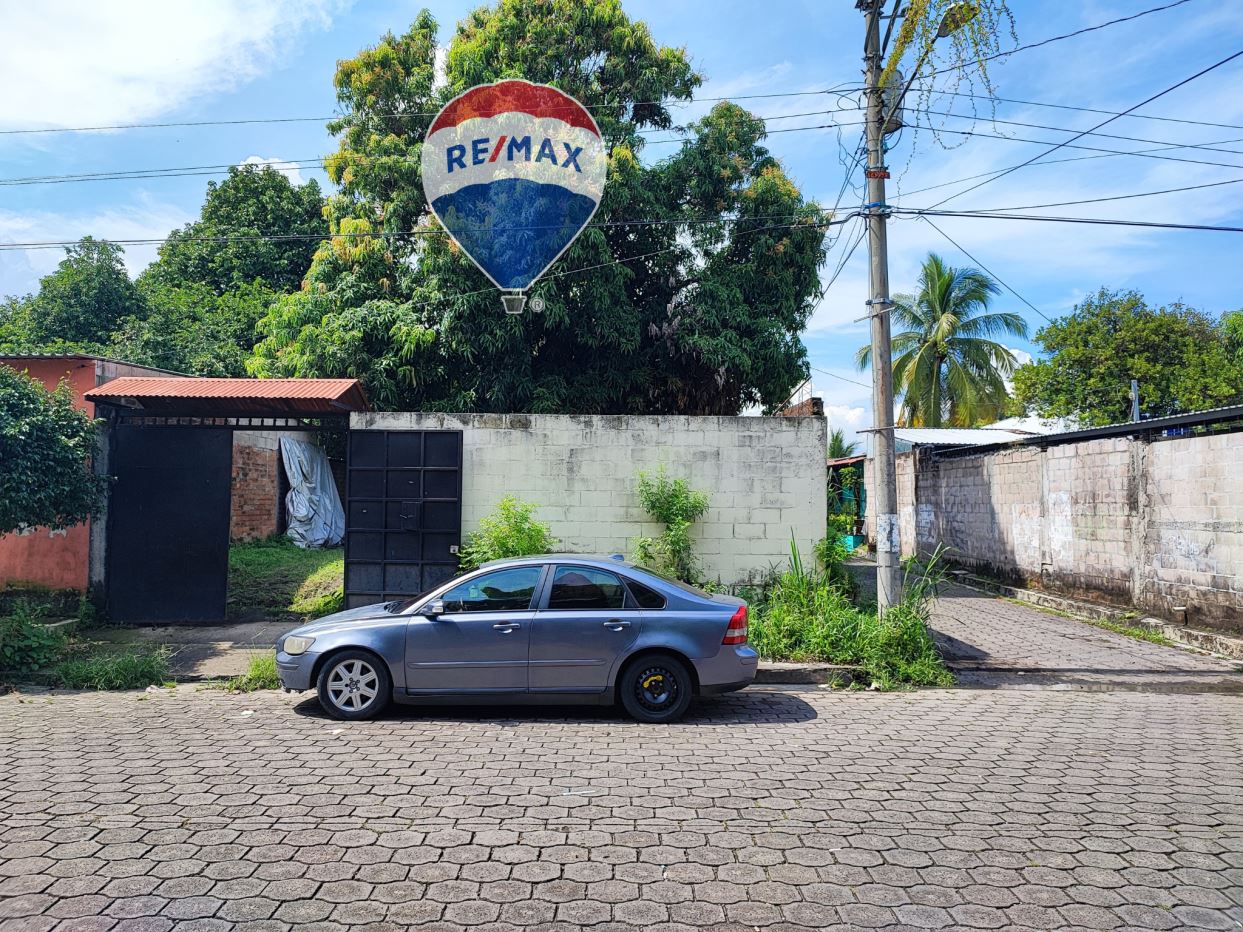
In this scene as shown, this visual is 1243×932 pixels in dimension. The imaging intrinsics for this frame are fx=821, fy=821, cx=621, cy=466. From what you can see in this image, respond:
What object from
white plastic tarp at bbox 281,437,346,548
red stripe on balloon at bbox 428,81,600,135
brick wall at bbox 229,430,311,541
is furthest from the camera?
white plastic tarp at bbox 281,437,346,548

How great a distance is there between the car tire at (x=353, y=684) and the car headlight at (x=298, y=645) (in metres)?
0.22

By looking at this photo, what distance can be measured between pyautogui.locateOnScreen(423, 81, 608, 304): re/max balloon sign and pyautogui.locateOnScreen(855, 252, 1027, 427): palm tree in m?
16.3

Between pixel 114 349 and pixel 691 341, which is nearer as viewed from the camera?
pixel 691 341

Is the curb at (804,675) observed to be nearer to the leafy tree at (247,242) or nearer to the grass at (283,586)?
the grass at (283,586)

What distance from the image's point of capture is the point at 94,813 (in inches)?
178

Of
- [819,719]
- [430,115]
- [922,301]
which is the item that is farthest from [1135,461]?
[922,301]

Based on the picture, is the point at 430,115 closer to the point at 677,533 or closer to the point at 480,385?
the point at 480,385

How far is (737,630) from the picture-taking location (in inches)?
266

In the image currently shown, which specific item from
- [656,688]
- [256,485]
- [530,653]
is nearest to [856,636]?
[656,688]

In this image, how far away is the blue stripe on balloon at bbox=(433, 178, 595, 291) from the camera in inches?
536

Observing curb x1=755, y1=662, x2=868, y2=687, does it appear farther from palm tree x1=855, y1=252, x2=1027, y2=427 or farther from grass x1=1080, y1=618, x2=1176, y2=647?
palm tree x1=855, y1=252, x2=1027, y2=427

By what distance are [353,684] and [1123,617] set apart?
10.3m

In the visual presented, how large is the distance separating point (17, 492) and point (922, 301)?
25.8m

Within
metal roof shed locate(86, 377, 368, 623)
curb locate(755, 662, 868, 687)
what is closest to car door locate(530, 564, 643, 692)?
curb locate(755, 662, 868, 687)
